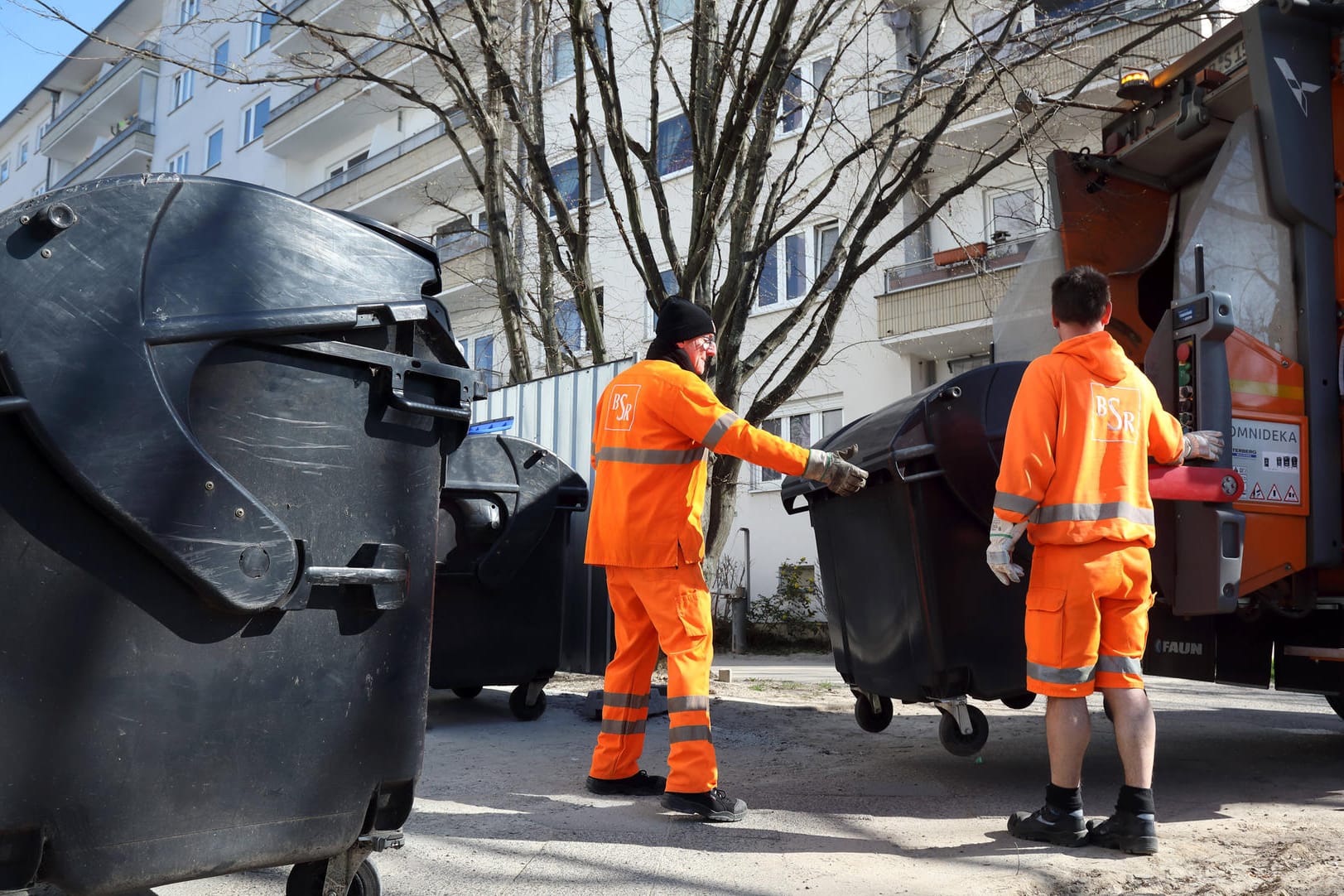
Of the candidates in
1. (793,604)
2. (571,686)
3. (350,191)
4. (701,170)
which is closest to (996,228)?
(793,604)

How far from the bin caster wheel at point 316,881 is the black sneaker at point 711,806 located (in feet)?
4.28

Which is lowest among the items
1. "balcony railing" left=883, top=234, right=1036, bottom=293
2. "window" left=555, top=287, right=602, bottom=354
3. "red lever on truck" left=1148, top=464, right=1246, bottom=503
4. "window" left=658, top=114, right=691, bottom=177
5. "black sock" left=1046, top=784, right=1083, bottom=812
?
"black sock" left=1046, top=784, right=1083, bottom=812

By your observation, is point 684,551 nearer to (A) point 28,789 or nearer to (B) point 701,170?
(A) point 28,789

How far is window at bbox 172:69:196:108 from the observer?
31.0 m

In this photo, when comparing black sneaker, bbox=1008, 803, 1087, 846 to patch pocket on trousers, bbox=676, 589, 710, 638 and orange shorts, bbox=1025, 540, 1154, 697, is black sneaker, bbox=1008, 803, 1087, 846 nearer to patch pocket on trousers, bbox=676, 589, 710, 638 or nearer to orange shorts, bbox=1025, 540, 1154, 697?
orange shorts, bbox=1025, 540, 1154, 697

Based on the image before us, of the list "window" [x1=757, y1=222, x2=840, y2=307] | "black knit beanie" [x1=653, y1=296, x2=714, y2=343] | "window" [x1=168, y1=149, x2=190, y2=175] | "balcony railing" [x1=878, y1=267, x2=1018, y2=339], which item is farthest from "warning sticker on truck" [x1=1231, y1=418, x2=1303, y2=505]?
"window" [x1=168, y1=149, x2=190, y2=175]

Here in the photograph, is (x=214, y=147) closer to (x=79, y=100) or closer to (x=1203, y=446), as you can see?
(x=79, y=100)

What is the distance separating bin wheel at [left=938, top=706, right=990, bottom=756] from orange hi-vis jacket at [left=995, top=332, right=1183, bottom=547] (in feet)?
3.08

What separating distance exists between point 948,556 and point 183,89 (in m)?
32.8

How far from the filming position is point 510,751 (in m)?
4.78

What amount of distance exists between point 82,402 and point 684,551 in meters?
2.17

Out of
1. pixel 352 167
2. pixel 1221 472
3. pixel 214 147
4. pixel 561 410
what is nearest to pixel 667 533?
pixel 1221 472

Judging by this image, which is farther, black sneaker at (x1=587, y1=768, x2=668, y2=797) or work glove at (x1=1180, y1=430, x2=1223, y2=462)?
black sneaker at (x1=587, y1=768, x2=668, y2=797)

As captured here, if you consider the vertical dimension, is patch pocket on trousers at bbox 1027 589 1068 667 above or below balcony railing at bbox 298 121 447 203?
below
